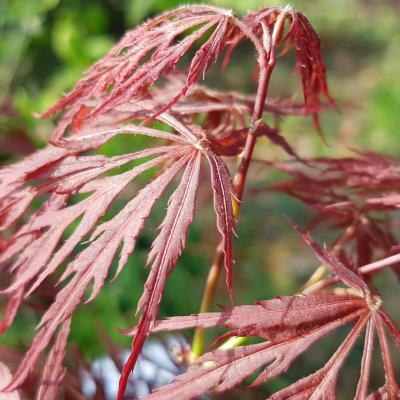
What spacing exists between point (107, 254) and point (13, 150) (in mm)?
667

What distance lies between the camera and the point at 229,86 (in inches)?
162

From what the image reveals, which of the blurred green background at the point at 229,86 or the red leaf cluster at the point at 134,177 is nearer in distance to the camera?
the red leaf cluster at the point at 134,177

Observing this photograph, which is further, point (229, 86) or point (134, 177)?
point (229, 86)

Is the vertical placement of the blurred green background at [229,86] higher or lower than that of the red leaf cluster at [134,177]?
lower

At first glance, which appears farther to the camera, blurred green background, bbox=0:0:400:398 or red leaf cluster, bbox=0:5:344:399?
blurred green background, bbox=0:0:400:398

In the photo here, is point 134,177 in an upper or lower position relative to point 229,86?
upper

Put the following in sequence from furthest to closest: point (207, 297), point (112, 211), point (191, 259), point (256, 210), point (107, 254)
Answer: point (256, 210) → point (191, 259) → point (112, 211) → point (207, 297) → point (107, 254)

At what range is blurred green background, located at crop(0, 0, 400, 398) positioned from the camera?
4.89 feet

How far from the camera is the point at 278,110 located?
77cm

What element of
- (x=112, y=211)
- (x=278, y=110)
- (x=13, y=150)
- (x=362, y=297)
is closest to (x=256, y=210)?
(x=112, y=211)

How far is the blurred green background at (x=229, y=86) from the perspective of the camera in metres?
1.49

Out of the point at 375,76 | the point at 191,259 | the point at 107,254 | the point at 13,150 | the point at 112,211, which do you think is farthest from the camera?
the point at 375,76

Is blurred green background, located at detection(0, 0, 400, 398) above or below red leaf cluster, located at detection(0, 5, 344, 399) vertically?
below

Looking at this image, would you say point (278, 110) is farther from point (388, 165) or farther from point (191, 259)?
point (191, 259)
